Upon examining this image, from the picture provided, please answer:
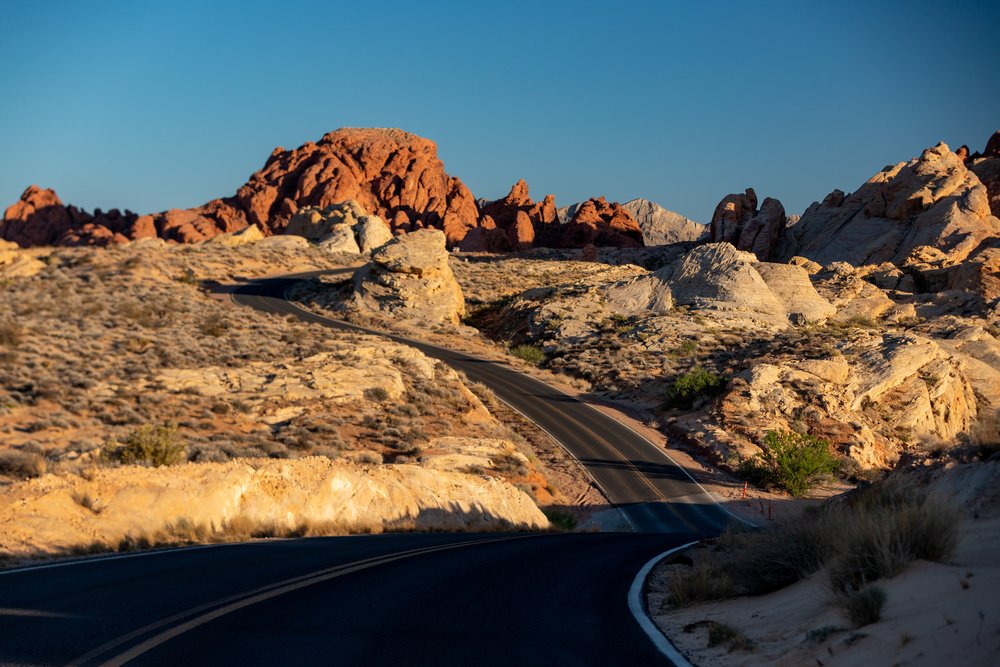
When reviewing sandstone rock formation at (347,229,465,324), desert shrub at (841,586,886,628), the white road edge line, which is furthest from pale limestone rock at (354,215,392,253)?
desert shrub at (841,586,886,628)

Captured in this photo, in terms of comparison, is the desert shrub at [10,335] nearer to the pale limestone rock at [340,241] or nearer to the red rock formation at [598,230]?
the pale limestone rock at [340,241]

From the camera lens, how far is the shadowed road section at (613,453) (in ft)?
108

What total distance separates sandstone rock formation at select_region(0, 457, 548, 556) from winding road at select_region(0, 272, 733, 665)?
5.96ft

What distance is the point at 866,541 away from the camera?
7246 millimetres

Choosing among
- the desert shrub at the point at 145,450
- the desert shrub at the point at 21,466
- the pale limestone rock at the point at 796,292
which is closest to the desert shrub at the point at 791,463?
the pale limestone rock at the point at 796,292

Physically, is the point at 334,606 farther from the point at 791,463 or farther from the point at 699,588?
the point at 791,463

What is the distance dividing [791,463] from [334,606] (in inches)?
1338

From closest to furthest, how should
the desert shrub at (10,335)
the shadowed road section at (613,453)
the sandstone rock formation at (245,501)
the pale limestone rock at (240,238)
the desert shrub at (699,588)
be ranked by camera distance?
the desert shrub at (699,588), the sandstone rock formation at (245,501), the shadowed road section at (613,453), the desert shrub at (10,335), the pale limestone rock at (240,238)

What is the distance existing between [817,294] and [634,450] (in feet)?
119

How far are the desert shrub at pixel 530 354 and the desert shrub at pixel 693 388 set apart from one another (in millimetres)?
13665

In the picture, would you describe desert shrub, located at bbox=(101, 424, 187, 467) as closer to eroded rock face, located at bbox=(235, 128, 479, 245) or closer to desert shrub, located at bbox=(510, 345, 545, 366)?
desert shrub, located at bbox=(510, 345, 545, 366)

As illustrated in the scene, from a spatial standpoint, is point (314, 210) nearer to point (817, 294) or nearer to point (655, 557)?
point (817, 294)

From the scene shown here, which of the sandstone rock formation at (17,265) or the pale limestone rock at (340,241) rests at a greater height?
the pale limestone rock at (340,241)

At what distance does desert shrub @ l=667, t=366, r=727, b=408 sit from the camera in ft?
155
